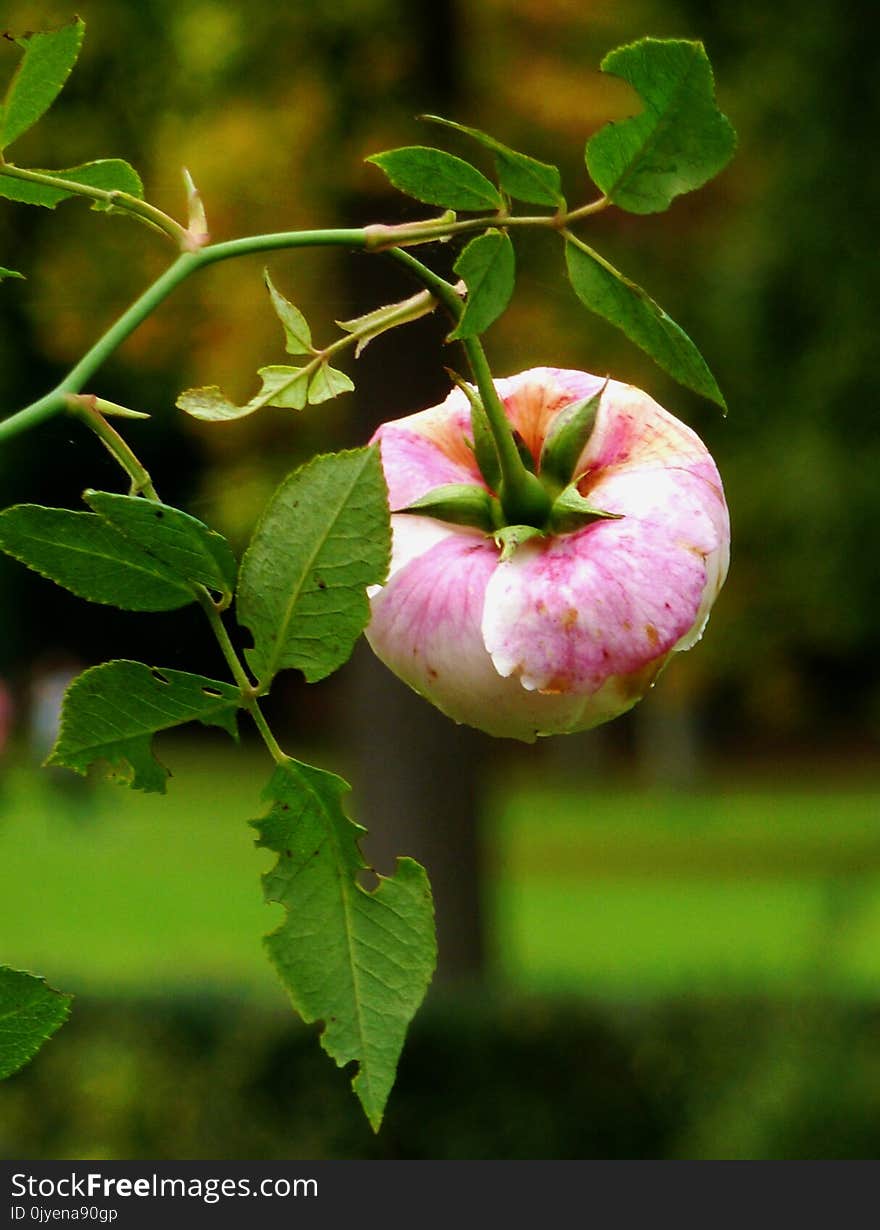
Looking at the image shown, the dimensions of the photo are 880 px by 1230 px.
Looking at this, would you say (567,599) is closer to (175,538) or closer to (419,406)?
(175,538)

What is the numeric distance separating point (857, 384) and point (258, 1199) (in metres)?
3.86

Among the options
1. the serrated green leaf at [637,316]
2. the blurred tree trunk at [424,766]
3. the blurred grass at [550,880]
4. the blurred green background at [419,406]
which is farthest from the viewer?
the blurred grass at [550,880]

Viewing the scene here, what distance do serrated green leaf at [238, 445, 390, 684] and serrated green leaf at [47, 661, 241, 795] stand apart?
15mm

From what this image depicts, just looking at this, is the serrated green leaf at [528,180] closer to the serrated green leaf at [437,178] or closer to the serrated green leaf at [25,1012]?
the serrated green leaf at [437,178]

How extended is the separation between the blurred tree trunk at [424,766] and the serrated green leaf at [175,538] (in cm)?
411

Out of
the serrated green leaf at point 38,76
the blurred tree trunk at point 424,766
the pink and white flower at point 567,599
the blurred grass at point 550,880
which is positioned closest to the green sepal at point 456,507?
the pink and white flower at point 567,599

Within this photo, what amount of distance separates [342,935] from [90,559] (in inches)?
3.8

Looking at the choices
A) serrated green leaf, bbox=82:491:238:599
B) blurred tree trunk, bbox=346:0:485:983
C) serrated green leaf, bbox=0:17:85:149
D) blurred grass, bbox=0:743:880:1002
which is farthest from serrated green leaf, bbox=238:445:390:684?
blurred tree trunk, bbox=346:0:485:983

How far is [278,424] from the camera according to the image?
19.6 feet

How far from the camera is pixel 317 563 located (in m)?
0.38

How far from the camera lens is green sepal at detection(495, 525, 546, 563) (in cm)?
40

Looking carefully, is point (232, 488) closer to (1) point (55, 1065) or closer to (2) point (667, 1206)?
(1) point (55, 1065)

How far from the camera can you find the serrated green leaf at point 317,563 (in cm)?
37

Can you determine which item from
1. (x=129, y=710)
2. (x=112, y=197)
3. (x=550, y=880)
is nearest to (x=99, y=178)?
(x=112, y=197)
